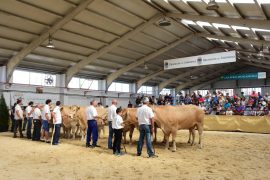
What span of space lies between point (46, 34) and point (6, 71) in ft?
18.0

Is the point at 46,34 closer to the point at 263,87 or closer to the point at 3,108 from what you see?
the point at 3,108

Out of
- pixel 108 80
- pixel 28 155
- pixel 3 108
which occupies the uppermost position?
pixel 108 80

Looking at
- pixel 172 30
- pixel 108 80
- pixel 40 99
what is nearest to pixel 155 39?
pixel 172 30

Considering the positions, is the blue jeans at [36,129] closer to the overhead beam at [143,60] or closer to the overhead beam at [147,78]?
the overhead beam at [143,60]

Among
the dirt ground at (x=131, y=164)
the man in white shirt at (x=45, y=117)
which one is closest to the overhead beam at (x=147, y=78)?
the man in white shirt at (x=45, y=117)

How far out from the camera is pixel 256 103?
19.6 metres

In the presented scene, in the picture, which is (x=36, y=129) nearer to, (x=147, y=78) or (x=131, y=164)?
(x=131, y=164)

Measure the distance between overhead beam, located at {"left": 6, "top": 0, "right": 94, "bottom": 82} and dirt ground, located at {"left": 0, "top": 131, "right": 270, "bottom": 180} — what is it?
9695 millimetres

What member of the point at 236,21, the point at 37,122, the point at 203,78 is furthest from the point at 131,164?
the point at 203,78

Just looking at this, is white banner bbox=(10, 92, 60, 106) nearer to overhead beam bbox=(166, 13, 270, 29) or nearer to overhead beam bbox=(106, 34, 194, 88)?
overhead beam bbox=(106, 34, 194, 88)

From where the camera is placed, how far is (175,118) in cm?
1045

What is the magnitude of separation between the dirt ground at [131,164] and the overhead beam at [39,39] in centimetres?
970

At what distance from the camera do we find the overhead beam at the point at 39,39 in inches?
671

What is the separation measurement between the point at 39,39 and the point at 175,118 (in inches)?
527
